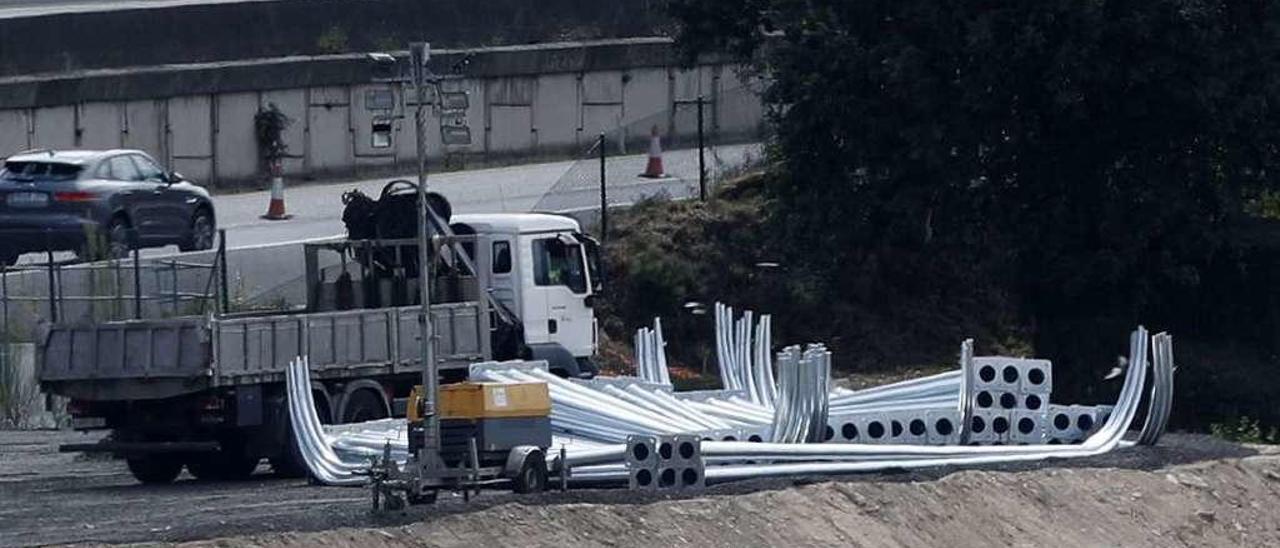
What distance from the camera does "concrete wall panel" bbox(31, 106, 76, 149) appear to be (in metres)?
38.6

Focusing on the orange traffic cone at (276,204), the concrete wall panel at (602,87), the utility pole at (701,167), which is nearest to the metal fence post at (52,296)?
the orange traffic cone at (276,204)

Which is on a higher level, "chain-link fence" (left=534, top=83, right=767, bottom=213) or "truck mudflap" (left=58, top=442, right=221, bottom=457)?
"chain-link fence" (left=534, top=83, right=767, bottom=213)

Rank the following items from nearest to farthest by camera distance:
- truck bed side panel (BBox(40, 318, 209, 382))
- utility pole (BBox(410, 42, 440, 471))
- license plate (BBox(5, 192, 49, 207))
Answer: utility pole (BBox(410, 42, 440, 471))
truck bed side panel (BBox(40, 318, 209, 382))
license plate (BBox(5, 192, 49, 207))

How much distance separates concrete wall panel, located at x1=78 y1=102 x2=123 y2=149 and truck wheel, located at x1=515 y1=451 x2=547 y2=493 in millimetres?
23248

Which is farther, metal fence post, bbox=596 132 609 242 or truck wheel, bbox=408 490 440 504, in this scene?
metal fence post, bbox=596 132 609 242

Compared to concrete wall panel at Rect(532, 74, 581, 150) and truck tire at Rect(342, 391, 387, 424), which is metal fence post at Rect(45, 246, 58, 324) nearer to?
truck tire at Rect(342, 391, 387, 424)

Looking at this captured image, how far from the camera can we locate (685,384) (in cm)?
3180

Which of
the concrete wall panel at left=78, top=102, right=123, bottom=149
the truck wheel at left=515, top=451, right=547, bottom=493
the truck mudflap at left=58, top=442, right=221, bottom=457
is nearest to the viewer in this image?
the truck wheel at left=515, top=451, right=547, bottom=493

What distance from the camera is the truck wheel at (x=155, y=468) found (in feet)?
71.6

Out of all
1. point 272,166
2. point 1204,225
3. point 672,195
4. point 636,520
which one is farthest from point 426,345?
point 272,166

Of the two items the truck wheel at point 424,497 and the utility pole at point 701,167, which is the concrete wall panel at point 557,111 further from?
the truck wheel at point 424,497

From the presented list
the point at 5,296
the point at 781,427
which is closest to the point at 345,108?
the point at 5,296

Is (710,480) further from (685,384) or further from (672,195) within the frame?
(672,195)

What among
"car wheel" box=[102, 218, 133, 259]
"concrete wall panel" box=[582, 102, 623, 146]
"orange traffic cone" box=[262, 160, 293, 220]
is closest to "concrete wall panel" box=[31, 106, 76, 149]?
"orange traffic cone" box=[262, 160, 293, 220]
